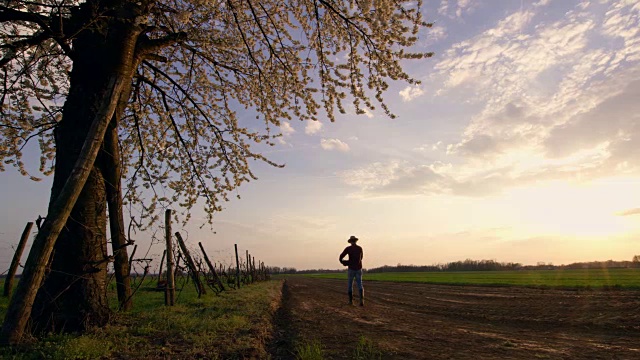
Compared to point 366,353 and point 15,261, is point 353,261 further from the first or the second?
point 15,261

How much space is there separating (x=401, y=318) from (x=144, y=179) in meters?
8.53

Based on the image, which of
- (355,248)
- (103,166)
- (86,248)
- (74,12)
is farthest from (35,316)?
(355,248)

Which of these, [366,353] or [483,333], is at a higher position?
[366,353]

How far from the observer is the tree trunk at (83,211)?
19.5 ft

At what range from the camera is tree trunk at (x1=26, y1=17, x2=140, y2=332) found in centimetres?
593

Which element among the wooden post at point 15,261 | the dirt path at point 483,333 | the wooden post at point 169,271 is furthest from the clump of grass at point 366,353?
the wooden post at point 15,261

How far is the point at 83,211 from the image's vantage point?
21.0 ft

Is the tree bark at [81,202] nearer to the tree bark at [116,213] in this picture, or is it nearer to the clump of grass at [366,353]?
the tree bark at [116,213]

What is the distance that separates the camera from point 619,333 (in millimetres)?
7039

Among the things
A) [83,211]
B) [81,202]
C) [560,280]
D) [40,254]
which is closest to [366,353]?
[40,254]

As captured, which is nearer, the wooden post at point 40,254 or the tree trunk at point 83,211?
the wooden post at point 40,254

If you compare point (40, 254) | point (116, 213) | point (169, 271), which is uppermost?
point (116, 213)

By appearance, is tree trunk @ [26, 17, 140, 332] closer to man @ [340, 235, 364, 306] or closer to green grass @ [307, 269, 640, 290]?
man @ [340, 235, 364, 306]

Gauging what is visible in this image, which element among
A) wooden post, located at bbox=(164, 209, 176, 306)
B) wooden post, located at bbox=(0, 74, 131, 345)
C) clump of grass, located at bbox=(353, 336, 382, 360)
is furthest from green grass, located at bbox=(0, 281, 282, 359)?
wooden post, located at bbox=(164, 209, 176, 306)
